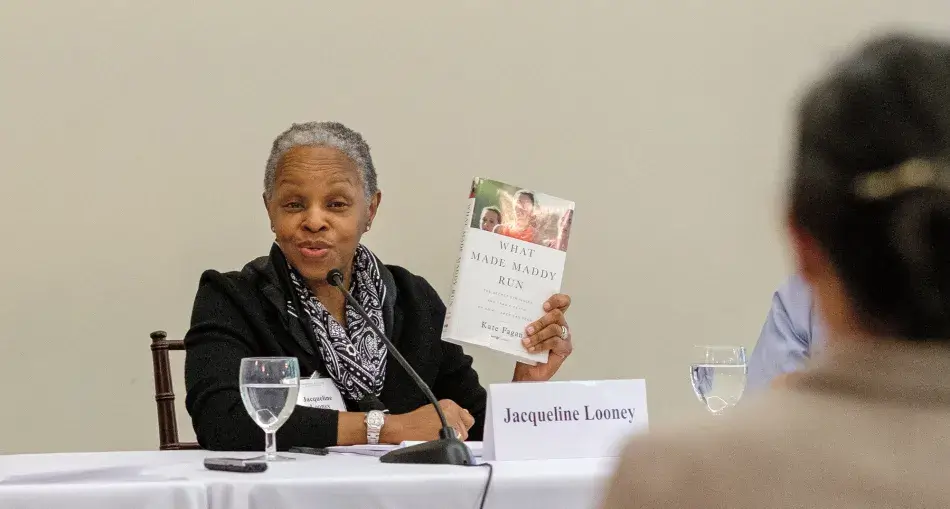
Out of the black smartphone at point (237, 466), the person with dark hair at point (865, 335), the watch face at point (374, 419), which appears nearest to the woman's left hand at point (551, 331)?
the watch face at point (374, 419)

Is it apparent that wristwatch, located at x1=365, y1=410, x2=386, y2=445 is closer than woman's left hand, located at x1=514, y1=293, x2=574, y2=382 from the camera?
No

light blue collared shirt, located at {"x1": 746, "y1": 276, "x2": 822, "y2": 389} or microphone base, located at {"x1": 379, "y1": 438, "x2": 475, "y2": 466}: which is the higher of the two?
light blue collared shirt, located at {"x1": 746, "y1": 276, "x2": 822, "y2": 389}

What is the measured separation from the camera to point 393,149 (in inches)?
125

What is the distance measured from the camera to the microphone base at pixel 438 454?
4.72 ft

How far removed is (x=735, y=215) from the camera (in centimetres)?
337

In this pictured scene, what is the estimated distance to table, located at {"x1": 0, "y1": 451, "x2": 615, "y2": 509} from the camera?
124 cm

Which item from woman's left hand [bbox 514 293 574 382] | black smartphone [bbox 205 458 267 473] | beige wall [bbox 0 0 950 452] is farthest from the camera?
beige wall [bbox 0 0 950 452]

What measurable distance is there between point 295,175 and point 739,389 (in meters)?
1.11

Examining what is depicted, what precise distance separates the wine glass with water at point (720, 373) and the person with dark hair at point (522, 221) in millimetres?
336

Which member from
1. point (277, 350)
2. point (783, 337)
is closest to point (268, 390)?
point (277, 350)

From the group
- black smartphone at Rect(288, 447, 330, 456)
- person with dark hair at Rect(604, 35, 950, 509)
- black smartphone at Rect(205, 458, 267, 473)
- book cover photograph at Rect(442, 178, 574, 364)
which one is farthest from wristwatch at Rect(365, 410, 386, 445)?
person with dark hair at Rect(604, 35, 950, 509)

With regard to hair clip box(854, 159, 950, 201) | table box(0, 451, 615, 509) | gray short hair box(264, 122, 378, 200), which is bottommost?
table box(0, 451, 615, 509)

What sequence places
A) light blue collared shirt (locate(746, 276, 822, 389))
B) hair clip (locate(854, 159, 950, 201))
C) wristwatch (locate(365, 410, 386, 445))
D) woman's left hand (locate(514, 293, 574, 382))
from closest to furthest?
hair clip (locate(854, 159, 950, 201)) → woman's left hand (locate(514, 293, 574, 382)) → wristwatch (locate(365, 410, 386, 445)) → light blue collared shirt (locate(746, 276, 822, 389))

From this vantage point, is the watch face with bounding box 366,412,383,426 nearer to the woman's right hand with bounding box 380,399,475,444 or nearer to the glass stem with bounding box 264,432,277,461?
the woman's right hand with bounding box 380,399,475,444
